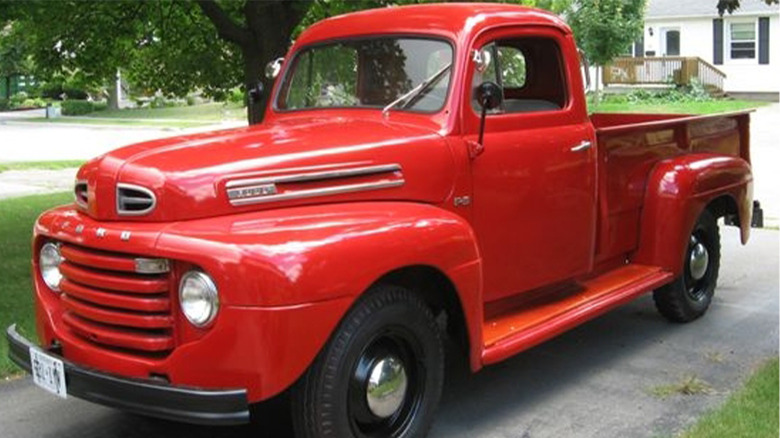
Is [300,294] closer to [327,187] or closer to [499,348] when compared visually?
[327,187]

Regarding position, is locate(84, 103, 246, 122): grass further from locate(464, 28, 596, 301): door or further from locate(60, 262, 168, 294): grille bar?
locate(60, 262, 168, 294): grille bar

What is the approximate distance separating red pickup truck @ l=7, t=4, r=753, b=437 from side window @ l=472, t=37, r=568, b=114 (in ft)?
0.05

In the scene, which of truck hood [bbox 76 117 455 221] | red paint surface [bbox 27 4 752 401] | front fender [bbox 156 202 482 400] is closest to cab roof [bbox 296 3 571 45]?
red paint surface [bbox 27 4 752 401]

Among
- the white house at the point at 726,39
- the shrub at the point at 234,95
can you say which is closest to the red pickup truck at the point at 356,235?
the shrub at the point at 234,95

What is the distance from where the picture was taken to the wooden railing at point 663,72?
32.5 m

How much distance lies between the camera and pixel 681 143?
618cm

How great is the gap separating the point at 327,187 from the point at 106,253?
0.94 meters

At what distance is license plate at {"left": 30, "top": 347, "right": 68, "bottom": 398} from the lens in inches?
143

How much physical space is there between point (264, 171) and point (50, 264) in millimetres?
1144

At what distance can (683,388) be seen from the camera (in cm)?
490

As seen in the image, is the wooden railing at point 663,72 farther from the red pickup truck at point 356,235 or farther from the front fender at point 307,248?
the front fender at point 307,248

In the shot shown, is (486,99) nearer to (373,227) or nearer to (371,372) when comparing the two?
(373,227)

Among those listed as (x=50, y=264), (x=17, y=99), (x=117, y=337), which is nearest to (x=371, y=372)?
(x=117, y=337)

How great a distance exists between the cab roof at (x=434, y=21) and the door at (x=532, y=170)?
83mm
